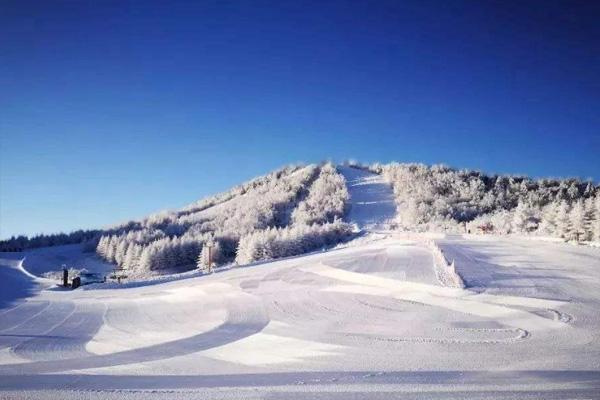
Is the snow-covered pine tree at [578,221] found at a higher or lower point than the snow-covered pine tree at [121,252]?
higher

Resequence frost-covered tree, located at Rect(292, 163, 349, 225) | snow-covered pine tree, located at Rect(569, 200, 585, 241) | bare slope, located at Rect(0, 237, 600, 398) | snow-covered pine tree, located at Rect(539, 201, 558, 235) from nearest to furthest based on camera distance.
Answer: bare slope, located at Rect(0, 237, 600, 398), snow-covered pine tree, located at Rect(569, 200, 585, 241), snow-covered pine tree, located at Rect(539, 201, 558, 235), frost-covered tree, located at Rect(292, 163, 349, 225)

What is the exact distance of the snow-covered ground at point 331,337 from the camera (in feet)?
21.9

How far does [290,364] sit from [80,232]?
132 m

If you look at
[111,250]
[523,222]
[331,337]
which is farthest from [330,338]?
[111,250]

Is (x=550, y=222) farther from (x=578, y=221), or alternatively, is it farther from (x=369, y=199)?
(x=369, y=199)

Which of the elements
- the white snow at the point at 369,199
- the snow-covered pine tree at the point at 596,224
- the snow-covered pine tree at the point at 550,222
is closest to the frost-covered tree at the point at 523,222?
the snow-covered pine tree at the point at 550,222

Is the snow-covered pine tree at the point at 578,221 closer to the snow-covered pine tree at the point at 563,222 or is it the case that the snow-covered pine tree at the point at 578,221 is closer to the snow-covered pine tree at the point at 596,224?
the snow-covered pine tree at the point at 596,224

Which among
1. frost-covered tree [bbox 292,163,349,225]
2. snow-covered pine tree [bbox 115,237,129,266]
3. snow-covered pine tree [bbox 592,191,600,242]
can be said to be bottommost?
snow-covered pine tree [bbox 115,237,129,266]

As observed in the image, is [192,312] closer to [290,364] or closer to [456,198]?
[290,364]

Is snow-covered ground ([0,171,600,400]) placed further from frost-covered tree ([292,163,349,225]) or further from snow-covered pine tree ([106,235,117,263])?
frost-covered tree ([292,163,349,225])

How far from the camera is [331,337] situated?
10.2 meters

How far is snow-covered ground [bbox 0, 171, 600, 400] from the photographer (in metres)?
6.69

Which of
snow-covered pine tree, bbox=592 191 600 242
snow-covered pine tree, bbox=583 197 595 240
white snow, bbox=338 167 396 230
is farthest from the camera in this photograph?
white snow, bbox=338 167 396 230

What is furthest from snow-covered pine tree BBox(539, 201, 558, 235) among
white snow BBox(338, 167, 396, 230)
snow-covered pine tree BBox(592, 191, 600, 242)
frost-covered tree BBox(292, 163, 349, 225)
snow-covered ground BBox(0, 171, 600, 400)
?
frost-covered tree BBox(292, 163, 349, 225)
